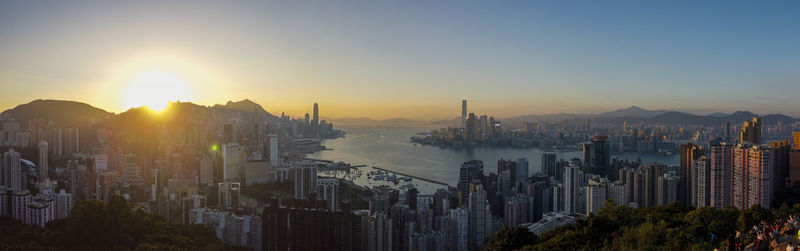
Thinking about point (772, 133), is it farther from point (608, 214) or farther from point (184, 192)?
point (184, 192)

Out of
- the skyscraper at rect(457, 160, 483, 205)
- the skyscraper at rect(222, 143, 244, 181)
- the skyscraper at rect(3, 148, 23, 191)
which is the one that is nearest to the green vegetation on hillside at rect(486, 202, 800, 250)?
the skyscraper at rect(457, 160, 483, 205)

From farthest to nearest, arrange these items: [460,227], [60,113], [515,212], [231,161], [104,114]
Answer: [231,161] < [104,114] < [515,212] < [60,113] < [460,227]

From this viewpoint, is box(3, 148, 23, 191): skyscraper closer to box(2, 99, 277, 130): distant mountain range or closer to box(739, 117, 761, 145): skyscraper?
box(2, 99, 277, 130): distant mountain range

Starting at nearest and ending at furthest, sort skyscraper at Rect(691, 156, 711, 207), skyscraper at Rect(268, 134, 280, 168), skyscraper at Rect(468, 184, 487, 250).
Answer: skyscraper at Rect(468, 184, 487, 250)
skyscraper at Rect(691, 156, 711, 207)
skyscraper at Rect(268, 134, 280, 168)

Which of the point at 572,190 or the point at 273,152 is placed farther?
the point at 273,152

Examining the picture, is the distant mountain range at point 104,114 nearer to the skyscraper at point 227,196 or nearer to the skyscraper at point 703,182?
the skyscraper at point 227,196

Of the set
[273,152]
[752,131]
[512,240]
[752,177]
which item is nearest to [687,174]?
[752,177]

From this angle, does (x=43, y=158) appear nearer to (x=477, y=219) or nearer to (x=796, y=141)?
(x=477, y=219)

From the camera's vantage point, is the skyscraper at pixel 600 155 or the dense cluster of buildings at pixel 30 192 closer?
the dense cluster of buildings at pixel 30 192

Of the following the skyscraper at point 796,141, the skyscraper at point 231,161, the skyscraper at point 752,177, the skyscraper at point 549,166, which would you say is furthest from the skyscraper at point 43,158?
the skyscraper at point 796,141
